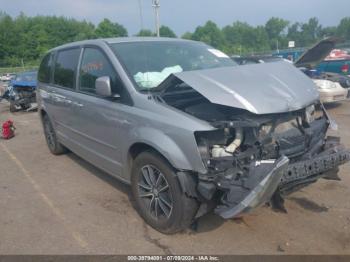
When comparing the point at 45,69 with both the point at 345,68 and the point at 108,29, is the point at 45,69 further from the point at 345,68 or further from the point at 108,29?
the point at 108,29

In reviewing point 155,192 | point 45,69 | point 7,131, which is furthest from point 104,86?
point 7,131

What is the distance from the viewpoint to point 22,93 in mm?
14094

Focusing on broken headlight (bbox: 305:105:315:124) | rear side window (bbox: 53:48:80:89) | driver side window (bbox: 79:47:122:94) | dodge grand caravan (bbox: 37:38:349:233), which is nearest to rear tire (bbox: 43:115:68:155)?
rear side window (bbox: 53:48:80:89)

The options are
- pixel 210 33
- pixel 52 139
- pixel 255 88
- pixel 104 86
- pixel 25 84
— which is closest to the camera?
pixel 255 88

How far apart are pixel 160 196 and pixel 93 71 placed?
184 cm

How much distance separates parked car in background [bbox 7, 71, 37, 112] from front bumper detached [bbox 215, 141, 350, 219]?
41.6 ft

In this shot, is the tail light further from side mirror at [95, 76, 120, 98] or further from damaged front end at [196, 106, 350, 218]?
side mirror at [95, 76, 120, 98]

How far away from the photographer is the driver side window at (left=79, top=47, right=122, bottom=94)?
381 centimetres

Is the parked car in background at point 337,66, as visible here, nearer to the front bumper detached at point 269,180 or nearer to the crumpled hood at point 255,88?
the crumpled hood at point 255,88

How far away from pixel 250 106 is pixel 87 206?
94.7 inches

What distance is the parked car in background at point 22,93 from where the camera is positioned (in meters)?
13.9

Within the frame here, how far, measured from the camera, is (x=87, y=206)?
168 inches

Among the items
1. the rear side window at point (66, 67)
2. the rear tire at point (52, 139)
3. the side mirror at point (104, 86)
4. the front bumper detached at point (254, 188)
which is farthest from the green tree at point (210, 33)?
the front bumper detached at point (254, 188)

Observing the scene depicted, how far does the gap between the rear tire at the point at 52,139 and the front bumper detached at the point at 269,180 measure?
4.12 metres
